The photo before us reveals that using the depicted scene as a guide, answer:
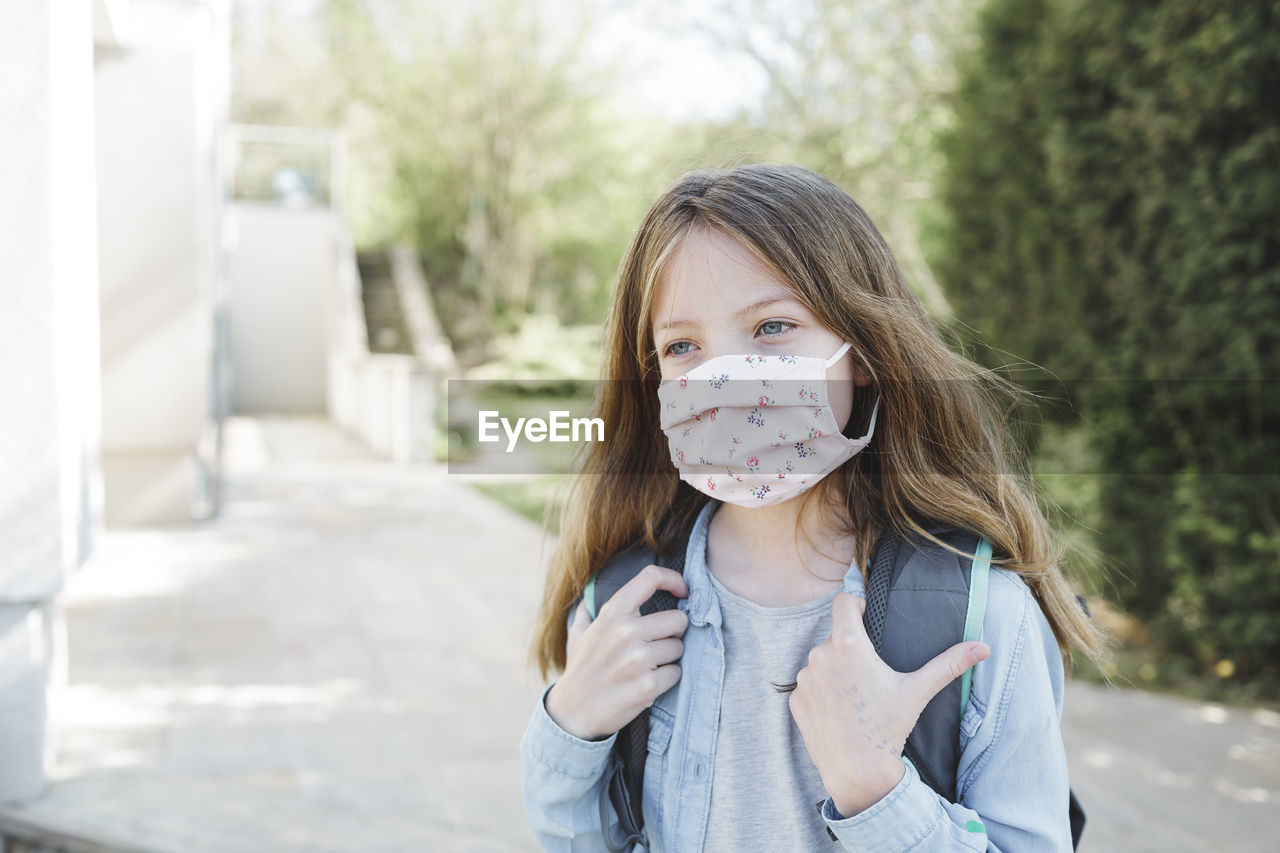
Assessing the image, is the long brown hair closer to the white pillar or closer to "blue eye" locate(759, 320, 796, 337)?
"blue eye" locate(759, 320, 796, 337)

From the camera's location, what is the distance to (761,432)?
1221 millimetres

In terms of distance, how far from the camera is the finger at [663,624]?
1.18m

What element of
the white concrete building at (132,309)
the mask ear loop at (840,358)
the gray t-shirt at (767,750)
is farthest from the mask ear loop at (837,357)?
the white concrete building at (132,309)

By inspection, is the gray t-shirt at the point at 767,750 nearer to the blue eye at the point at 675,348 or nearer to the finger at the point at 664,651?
the finger at the point at 664,651

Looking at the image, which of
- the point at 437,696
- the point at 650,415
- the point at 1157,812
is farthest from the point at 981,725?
the point at 437,696

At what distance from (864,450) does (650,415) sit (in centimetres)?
31

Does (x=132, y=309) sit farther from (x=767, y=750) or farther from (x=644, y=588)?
(x=767, y=750)

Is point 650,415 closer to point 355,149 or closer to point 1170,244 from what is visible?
point 1170,244

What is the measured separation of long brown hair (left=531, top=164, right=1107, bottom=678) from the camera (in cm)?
116

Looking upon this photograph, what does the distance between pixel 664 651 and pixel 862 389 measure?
420 mm

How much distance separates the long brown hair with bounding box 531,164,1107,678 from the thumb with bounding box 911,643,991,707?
14cm

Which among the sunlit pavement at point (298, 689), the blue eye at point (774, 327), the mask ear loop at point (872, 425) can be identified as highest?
the blue eye at point (774, 327)

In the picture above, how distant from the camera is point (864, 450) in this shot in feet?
4.25
